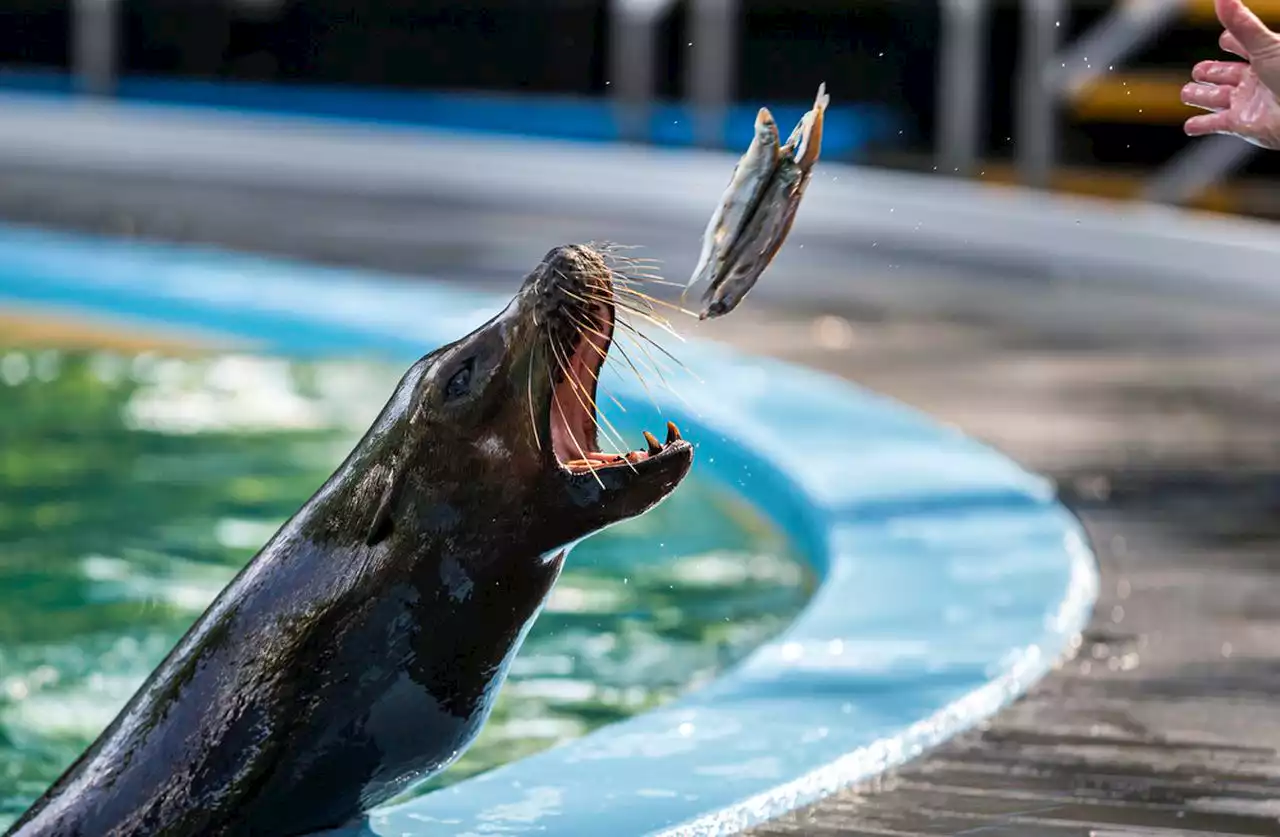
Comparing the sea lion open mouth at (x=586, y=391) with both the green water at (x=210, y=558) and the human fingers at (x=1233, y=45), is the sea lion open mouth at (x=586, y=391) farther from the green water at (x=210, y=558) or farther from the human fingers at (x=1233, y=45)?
the green water at (x=210, y=558)

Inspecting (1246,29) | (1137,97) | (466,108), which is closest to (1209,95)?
(1246,29)

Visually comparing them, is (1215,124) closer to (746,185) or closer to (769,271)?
(746,185)

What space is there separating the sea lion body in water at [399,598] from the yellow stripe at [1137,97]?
20.0 ft

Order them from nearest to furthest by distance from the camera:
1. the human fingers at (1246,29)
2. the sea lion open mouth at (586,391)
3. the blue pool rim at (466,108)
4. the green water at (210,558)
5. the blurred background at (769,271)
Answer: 1. the sea lion open mouth at (586,391)
2. the human fingers at (1246,29)
3. the blurred background at (769,271)
4. the green water at (210,558)
5. the blue pool rim at (466,108)

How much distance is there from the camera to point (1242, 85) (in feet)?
9.45

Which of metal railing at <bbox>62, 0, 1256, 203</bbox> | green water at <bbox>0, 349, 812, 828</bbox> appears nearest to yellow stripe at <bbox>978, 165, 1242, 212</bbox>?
metal railing at <bbox>62, 0, 1256, 203</bbox>

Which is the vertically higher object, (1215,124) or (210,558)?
(1215,124)

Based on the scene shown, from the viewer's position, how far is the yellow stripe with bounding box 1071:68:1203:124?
27.0ft

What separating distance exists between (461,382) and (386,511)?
0.16m

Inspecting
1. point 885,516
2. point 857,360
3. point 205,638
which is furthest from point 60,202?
point 205,638

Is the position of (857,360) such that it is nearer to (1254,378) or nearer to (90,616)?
(1254,378)

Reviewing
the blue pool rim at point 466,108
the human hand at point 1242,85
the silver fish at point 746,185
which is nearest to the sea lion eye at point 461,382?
the silver fish at point 746,185

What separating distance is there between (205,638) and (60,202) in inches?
287

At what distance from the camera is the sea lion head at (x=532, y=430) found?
2287 mm
